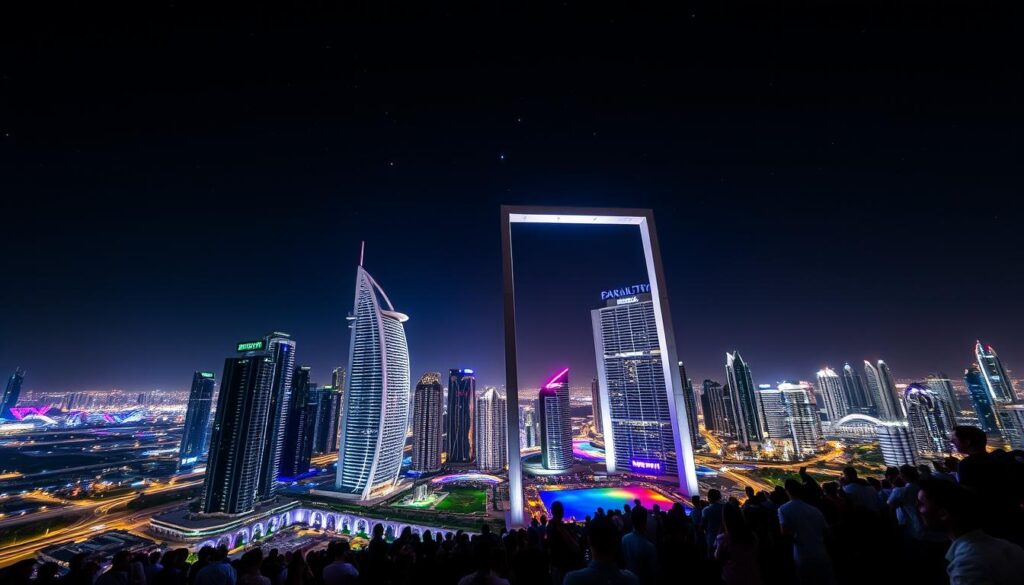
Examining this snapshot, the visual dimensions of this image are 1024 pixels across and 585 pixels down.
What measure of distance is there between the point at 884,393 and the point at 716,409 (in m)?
35.6

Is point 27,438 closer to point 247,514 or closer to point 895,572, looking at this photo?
point 247,514

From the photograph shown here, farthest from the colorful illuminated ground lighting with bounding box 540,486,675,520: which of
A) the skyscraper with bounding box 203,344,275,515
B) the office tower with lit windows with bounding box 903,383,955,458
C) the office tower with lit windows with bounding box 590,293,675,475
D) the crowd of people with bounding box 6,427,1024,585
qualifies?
the office tower with lit windows with bounding box 903,383,955,458

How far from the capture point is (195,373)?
86.4m

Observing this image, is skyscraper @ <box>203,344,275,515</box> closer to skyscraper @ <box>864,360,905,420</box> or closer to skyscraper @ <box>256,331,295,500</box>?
skyscraper @ <box>256,331,295,500</box>

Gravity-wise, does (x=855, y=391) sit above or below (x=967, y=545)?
below

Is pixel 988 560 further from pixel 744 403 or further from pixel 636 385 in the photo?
pixel 744 403

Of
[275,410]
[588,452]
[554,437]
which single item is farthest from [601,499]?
[275,410]

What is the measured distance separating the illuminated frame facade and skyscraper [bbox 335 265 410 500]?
41.7 metres

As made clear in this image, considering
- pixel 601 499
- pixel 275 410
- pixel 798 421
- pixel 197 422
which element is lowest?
pixel 798 421

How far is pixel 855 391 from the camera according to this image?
87312mm

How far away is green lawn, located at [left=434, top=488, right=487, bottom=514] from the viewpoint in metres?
47.0

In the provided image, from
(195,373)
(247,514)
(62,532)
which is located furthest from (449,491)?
(195,373)

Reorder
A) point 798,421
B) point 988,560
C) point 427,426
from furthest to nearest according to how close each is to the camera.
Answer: point 427,426, point 798,421, point 988,560

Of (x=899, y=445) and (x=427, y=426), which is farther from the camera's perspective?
(x=427, y=426)
